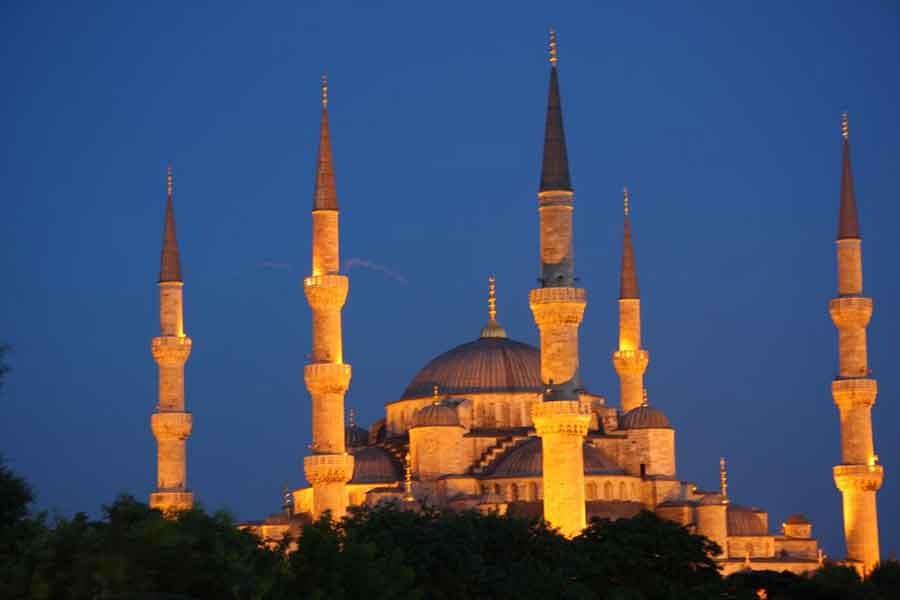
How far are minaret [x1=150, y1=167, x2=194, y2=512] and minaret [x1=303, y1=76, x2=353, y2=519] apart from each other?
326 centimetres

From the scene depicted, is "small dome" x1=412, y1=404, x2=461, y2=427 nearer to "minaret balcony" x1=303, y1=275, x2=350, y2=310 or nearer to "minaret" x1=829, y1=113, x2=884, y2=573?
"minaret balcony" x1=303, y1=275, x2=350, y2=310

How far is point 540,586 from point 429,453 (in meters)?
19.6

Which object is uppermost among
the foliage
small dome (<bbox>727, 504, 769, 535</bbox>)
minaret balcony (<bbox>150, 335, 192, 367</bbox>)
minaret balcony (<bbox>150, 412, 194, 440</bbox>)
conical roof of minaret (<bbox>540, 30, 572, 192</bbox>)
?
conical roof of minaret (<bbox>540, 30, 572, 192</bbox>)

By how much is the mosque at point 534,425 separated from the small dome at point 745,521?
6 cm

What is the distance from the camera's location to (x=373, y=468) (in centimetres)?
4856

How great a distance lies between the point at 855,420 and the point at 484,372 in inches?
382

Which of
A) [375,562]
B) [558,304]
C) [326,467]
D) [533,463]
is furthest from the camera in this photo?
[533,463]

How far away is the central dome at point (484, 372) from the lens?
5084 centimetres

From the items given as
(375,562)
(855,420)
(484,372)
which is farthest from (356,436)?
(375,562)

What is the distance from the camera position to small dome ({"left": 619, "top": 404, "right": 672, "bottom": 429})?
4791 centimetres

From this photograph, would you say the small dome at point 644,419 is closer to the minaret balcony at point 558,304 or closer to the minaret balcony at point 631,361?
the minaret balcony at point 631,361

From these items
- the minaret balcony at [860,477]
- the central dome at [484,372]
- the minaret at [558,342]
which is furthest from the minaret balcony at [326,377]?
the minaret balcony at [860,477]

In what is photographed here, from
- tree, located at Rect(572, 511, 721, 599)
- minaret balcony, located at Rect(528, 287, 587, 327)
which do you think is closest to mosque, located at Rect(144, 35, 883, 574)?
minaret balcony, located at Rect(528, 287, 587, 327)

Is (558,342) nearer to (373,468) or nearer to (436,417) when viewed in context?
(436,417)
